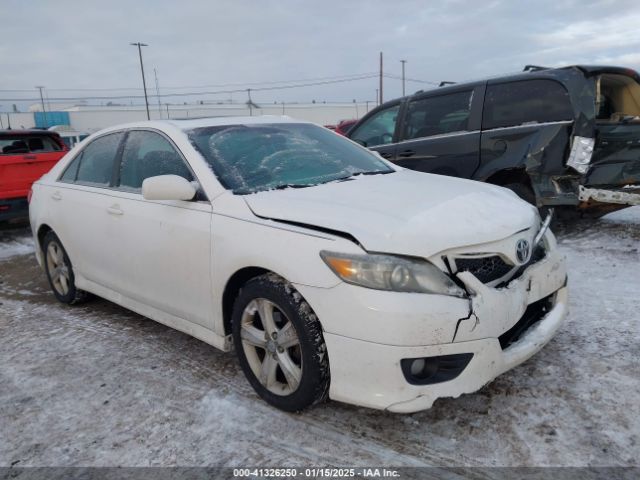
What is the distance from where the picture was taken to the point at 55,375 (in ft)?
10.9

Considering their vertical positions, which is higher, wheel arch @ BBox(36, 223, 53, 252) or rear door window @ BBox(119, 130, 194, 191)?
rear door window @ BBox(119, 130, 194, 191)

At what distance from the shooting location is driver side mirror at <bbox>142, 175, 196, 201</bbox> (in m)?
3.00

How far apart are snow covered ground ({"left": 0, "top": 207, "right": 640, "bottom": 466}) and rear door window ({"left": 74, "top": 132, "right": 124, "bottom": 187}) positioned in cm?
121

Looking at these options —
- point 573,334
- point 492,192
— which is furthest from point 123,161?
point 573,334

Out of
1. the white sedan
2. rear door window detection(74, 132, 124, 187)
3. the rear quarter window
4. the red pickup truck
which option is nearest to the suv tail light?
the white sedan

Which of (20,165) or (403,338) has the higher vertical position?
(20,165)

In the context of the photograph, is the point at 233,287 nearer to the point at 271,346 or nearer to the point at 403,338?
the point at 271,346

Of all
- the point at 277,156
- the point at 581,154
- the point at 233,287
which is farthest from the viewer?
the point at 581,154

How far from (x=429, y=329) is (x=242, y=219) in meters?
1.14

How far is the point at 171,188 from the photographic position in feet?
9.82

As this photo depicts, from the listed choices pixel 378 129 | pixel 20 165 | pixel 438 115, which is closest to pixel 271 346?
pixel 438 115

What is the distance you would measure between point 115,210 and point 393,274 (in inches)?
89.0

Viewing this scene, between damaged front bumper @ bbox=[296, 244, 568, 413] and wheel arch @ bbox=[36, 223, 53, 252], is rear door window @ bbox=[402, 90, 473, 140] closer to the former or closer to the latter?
damaged front bumper @ bbox=[296, 244, 568, 413]

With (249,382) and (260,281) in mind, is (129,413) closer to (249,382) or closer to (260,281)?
(249,382)
